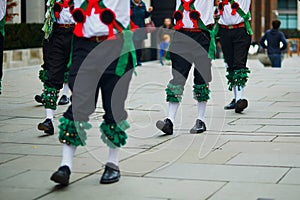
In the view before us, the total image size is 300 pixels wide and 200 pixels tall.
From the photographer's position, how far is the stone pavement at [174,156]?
6.11 meters

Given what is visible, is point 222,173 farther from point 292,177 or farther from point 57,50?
point 57,50

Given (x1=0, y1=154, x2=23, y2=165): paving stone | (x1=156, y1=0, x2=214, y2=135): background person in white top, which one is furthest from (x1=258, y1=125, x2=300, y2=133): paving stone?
(x1=0, y1=154, x2=23, y2=165): paving stone

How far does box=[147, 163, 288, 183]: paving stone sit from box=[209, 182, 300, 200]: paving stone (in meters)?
0.19

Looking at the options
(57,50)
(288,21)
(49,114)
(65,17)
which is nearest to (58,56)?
(57,50)

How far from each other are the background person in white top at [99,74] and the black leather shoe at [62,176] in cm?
1

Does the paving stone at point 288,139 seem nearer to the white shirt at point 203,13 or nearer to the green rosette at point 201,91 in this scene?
the green rosette at point 201,91

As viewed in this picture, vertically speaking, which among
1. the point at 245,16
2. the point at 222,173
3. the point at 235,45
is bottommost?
the point at 222,173

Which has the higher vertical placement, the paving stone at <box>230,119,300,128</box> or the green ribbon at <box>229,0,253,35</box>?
the green ribbon at <box>229,0,253,35</box>

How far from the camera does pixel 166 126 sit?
8.70 m

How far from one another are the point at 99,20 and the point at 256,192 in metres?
1.90

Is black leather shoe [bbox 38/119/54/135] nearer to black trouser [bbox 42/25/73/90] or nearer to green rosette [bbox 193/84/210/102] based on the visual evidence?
black trouser [bbox 42/25/73/90]

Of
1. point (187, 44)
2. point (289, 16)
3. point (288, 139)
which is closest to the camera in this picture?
point (288, 139)

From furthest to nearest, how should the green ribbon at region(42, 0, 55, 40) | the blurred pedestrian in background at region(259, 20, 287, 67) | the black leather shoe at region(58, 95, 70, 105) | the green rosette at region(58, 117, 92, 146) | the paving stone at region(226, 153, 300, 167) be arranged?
the blurred pedestrian in background at region(259, 20, 287, 67), the black leather shoe at region(58, 95, 70, 105), the green ribbon at region(42, 0, 55, 40), the paving stone at region(226, 153, 300, 167), the green rosette at region(58, 117, 92, 146)

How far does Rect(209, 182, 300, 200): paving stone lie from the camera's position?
5.86 metres
